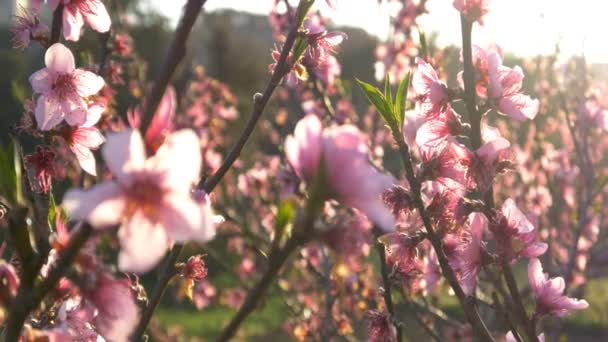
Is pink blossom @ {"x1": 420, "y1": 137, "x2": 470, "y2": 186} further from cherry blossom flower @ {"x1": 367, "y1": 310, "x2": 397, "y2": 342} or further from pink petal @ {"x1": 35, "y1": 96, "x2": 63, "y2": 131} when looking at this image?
pink petal @ {"x1": 35, "y1": 96, "x2": 63, "y2": 131}

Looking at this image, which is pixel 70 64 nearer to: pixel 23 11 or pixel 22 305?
pixel 23 11

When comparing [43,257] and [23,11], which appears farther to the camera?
[23,11]

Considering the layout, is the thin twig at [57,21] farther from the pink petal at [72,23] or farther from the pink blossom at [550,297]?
the pink blossom at [550,297]

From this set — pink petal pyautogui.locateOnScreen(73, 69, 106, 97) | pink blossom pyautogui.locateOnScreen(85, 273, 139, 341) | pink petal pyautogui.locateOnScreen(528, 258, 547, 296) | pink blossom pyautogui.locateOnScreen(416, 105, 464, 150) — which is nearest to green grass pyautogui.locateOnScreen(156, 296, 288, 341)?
pink petal pyautogui.locateOnScreen(528, 258, 547, 296)

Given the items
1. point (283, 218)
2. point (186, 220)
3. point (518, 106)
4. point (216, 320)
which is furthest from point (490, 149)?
point (216, 320)

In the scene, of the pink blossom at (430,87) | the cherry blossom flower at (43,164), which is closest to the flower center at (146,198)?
the cherry blossom flower at (43,164)

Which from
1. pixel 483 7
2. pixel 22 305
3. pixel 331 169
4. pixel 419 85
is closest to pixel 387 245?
pixel 419 85
